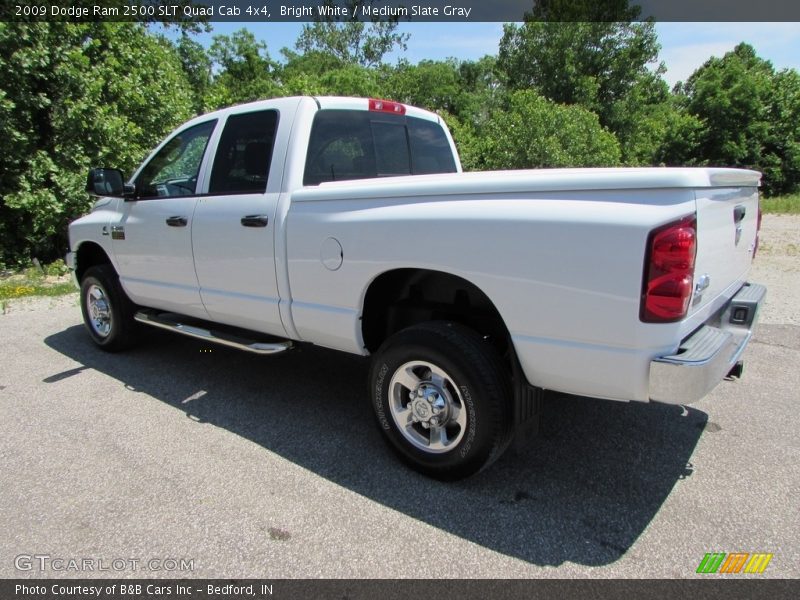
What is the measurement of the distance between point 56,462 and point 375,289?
2189 mm

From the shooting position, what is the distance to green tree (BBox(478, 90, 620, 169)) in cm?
1175

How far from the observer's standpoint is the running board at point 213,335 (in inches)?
143

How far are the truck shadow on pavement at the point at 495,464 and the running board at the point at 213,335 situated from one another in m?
0.47

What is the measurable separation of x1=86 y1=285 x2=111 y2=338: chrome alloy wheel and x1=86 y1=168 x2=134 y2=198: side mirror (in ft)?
3.42

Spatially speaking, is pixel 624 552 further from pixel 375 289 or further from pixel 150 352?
pixel 150 352

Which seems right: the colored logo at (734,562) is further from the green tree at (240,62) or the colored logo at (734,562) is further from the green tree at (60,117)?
the green tree at (240,62)

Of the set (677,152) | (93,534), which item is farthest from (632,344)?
(677,152)

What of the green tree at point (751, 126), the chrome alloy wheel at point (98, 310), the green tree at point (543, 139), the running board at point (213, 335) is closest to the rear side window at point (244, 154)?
the running board at point (213, 335)

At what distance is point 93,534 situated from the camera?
103 inches

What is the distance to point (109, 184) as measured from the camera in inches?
→ 174

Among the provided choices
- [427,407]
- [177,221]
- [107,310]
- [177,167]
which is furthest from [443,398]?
[107,310]

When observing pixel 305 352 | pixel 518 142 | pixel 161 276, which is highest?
pixel 518 142
